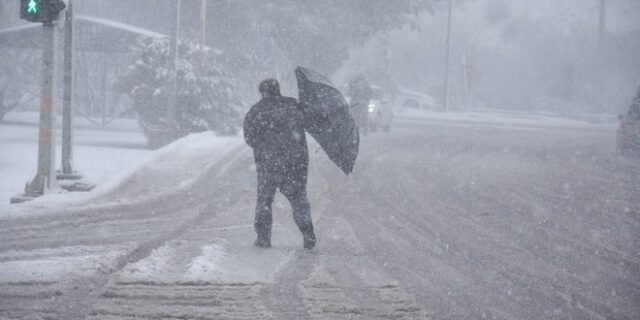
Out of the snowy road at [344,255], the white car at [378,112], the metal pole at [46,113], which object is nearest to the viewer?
the snowy road at [344,255]

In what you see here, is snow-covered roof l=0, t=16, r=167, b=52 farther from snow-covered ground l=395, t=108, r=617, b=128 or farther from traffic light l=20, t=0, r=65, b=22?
snow-covered ground l=395, t=108, r=617, b=128

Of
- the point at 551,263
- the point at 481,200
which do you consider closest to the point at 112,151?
the point at 481,200

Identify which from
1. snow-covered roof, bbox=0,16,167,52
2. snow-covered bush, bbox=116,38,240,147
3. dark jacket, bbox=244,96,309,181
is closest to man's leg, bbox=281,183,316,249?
dark jacket, bbox=244,96,309,181

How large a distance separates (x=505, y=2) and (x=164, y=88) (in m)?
68.3

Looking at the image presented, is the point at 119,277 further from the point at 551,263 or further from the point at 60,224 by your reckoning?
the point at 551,263

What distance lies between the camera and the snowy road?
5691 mm

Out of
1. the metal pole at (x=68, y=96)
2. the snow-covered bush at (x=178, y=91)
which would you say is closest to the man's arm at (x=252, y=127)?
the metal pole at (x=68, y=96)

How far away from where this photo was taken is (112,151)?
56.2ft

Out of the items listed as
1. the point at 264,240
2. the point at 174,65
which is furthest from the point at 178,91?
the point at 264,240

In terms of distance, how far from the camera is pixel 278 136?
293 inches

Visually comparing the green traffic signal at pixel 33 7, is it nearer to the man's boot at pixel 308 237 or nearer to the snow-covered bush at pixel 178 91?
the man's boot at pixel 308 237

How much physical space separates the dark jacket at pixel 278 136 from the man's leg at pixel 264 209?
11 centimetres

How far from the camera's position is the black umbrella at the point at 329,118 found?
24.8 ft

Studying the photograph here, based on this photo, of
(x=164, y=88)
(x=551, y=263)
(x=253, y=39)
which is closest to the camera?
(x=551, y=263)
